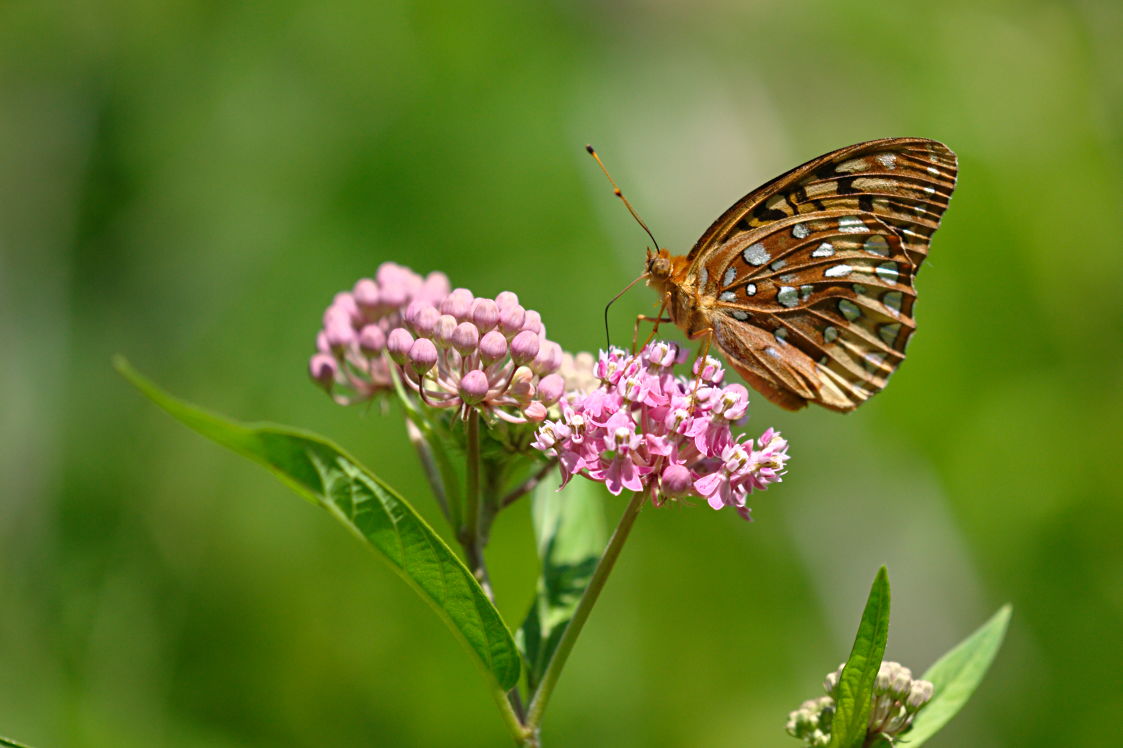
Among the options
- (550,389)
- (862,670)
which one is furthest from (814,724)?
(550,389)

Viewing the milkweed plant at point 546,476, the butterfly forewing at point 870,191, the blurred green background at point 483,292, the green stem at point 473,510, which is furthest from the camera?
the blurred green background at point 483,292

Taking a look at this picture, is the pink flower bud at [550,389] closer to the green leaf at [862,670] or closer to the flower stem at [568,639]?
the flower stem at [568,639]

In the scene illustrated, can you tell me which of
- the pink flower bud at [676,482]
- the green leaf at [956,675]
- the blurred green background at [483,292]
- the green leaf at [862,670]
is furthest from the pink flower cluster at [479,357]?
the blurred green background at [483,292]

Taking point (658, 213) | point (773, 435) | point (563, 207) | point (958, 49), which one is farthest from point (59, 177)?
point (958, 49)

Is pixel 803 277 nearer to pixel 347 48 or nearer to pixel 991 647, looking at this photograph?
pixel 991 647

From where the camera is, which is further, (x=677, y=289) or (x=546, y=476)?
(x=677, y=289)

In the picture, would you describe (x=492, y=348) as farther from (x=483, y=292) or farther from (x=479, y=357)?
(x=483, y=292)
